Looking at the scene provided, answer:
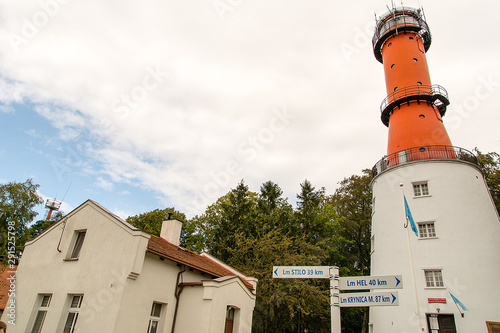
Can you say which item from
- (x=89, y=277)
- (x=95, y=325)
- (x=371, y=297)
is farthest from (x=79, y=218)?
(x=371, y=297)

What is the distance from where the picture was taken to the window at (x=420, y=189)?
61.2 feet

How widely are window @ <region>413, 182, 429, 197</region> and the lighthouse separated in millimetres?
Answer: 56

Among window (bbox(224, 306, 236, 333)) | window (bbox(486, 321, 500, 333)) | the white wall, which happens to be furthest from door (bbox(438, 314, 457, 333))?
the white wall

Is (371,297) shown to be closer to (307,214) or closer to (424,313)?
(424,313)

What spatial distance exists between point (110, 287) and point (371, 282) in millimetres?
8442

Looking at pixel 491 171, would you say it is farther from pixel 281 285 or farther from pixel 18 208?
pixel 18 208

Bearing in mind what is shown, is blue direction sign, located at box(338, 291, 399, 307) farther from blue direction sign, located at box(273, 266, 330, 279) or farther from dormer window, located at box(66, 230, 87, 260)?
dormer window, located at box(66, 230, 87, 260)

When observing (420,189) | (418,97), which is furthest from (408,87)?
(420,189)

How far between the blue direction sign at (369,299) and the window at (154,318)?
24.6 feet

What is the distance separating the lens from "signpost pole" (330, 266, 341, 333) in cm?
709

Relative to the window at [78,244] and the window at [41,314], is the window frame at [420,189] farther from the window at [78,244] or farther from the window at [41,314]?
the window at [41,314]

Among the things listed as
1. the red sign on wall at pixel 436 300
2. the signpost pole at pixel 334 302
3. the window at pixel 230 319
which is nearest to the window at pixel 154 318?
the window at pixel 230 319

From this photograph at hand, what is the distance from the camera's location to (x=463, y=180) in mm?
18156

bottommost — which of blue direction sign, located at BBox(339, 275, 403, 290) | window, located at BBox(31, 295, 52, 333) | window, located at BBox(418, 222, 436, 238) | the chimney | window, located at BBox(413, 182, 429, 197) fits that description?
window, located at BBox(31, 295, 52, 333)
